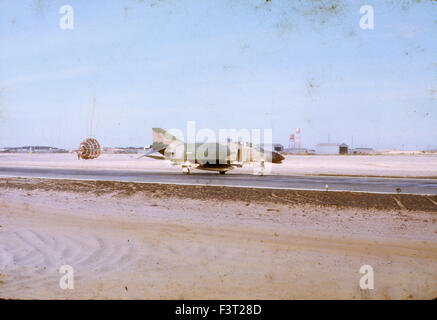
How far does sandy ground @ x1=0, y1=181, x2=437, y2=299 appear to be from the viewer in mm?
5145

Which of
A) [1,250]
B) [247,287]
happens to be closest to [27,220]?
[1,250]

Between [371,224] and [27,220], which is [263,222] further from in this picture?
[27,220]

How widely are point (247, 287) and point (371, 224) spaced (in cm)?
609

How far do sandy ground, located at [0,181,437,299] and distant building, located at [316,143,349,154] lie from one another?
120016 mm

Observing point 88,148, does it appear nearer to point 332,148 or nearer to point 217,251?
Answer: point 217,251

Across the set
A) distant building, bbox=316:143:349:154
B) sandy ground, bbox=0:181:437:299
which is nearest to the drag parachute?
sandy ground, bbox=0:181:437:299

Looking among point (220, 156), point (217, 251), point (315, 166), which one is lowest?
point (217, 251)

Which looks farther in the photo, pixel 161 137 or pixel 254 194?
pixel 161 137

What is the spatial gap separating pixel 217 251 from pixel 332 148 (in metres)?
126

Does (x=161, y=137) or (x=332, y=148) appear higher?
(x=161, y=137)

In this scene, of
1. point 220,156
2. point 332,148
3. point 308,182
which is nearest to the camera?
point 308,182

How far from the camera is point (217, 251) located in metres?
7.08

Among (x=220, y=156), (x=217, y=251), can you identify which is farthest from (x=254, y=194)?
(x=220, y=156)
